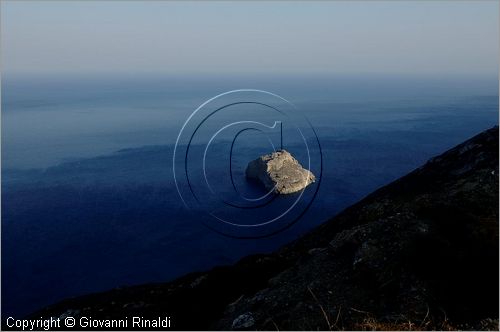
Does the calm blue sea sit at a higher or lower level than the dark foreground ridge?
lower

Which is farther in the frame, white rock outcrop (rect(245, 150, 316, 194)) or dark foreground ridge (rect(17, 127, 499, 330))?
white rock outcrop (rect(245, 150, 316, 194))

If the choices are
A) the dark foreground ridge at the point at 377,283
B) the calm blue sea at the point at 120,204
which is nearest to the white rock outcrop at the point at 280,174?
the calm blue sea at the point at 120,204

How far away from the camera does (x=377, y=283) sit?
2031 centimetres

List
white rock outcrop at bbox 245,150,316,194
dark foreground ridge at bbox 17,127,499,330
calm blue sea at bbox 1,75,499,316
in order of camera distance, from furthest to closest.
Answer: white rock outcrop at bbox 245,150,316,194, calm blue sea at bbox 1,75,499,316, dark foreground ridge at bbox 17,127,499,330

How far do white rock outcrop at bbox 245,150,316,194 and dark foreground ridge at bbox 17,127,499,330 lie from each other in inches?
2861

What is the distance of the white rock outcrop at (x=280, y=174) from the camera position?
10538 centimetres

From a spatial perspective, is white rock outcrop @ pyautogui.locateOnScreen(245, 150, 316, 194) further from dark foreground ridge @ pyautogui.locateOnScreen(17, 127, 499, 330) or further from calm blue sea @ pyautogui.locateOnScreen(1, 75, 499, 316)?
dark foreground ridge @ pyautogui.locateOnScreen(17, 127, 499, 330)

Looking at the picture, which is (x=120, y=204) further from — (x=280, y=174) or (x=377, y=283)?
(x=377, y=283)

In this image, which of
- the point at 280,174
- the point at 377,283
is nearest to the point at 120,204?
the point at 280,174

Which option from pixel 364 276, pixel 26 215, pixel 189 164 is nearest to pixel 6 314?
pixel 26 215

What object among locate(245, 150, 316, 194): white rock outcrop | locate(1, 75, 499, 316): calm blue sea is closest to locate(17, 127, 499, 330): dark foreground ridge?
locate(1, 75, 499, 316): calm blue sea

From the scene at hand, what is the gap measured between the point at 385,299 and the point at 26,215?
84661 millimetres

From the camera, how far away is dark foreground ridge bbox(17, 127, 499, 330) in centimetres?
1803

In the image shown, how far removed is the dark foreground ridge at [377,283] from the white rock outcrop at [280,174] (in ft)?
238
